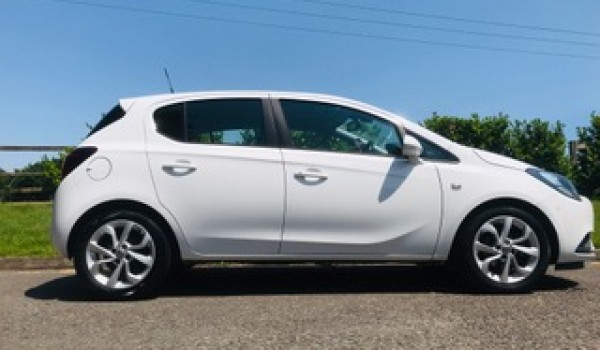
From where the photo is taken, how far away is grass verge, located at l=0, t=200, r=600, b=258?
759 cm

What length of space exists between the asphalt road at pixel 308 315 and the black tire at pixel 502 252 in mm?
130

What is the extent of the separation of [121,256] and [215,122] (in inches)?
47.7

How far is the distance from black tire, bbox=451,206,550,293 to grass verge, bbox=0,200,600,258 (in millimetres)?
2570

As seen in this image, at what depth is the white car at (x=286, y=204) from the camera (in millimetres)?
5297

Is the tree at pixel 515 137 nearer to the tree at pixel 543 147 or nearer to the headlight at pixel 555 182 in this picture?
the tree at pixel 543 147

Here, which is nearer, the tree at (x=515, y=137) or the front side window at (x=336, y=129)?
the front side window at (x=336, y=129)

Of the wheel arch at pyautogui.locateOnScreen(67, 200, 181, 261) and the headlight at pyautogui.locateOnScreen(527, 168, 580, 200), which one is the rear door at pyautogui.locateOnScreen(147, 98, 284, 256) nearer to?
the wheel arch at pyautogui.locateOnScreen(67, 200, 181, 261)

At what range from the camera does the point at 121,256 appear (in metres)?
5.28

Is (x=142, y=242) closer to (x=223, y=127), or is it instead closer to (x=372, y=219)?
(x=223, y=127)

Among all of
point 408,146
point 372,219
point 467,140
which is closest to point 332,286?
point 372,219

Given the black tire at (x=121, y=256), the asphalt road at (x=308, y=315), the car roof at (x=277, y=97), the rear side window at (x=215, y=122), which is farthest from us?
the car roof at (x=277, y=97)

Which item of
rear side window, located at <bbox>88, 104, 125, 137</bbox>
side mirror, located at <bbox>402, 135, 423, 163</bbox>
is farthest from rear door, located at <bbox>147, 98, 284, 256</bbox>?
side mirror, located at <bbox>402, 135, 423, 163</bbox>

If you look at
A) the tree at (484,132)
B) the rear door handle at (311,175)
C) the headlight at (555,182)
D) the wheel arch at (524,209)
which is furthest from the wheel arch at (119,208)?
the tree at (484,132)

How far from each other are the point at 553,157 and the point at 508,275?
487 inches
